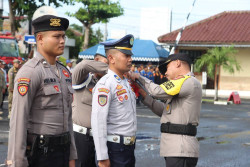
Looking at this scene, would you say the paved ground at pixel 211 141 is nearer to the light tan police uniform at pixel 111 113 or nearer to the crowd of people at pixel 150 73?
the light tan police uniform at pixel 111 113

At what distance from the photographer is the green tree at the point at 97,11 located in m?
44.2

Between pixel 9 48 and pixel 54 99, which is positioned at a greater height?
pixel 54 99

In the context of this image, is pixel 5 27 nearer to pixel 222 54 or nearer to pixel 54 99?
pixel 222 54

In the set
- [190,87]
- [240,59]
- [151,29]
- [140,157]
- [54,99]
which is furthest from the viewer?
[151,29]

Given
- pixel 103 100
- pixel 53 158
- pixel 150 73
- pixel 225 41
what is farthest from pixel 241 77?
pixel 53 158

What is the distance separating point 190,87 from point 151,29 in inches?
1512

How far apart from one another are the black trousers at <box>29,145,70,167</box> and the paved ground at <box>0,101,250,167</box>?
14.9 ft

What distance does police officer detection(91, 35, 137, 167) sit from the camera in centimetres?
416

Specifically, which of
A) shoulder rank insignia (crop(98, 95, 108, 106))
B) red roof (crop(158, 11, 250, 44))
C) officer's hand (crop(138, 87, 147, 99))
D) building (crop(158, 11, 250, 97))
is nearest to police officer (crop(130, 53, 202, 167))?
officer's hand (crop(138, 87, 147, 99))

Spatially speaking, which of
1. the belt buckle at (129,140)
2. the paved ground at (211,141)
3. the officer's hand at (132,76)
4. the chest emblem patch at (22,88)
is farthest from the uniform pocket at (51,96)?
the paved ground at (211,141)

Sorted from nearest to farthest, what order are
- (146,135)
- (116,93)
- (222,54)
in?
(116,93)
(146,135)
(222,54)

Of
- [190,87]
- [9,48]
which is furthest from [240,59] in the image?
[190,87]

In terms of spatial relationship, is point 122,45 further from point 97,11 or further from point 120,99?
point 97,11

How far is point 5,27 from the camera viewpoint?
207 ft
